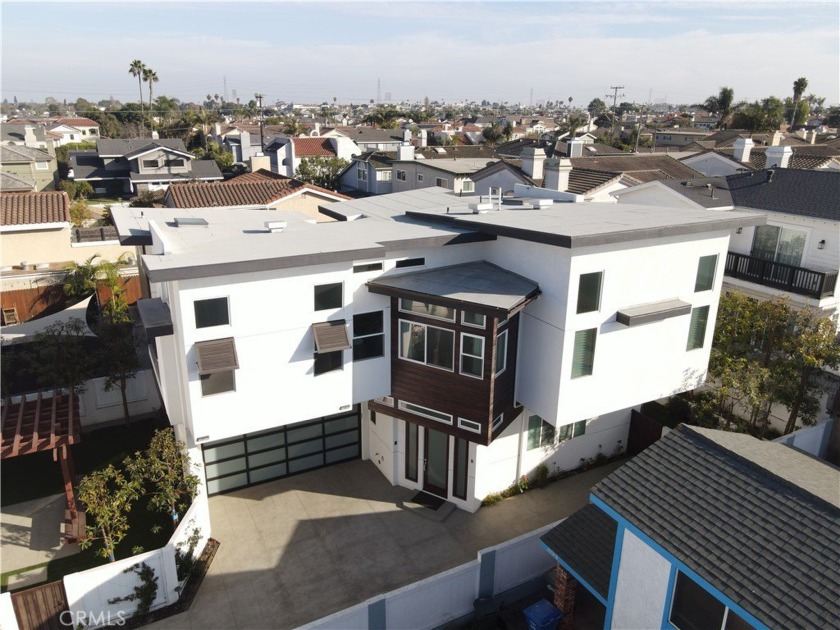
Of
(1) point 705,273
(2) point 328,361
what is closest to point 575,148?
(1) point 705,273

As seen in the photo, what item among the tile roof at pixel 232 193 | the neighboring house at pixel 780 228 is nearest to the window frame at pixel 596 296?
the neighboring house at pixel 780 228

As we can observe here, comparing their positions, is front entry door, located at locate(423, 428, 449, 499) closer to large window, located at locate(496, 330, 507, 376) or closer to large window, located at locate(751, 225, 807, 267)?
large window, located at locate(496, 330, 507, 376)

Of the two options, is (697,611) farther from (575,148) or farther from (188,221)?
(575,148)

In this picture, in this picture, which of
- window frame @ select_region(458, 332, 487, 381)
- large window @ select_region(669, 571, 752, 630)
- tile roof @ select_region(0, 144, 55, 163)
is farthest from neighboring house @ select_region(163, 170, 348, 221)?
tile roof @ select_region(0, 144, 55, 163)

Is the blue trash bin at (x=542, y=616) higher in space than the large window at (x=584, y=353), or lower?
lower

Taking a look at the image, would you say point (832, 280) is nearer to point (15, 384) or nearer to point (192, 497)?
point (192, 497)

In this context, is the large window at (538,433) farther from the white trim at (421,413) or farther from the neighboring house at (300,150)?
the neighboring house at (300,150)
